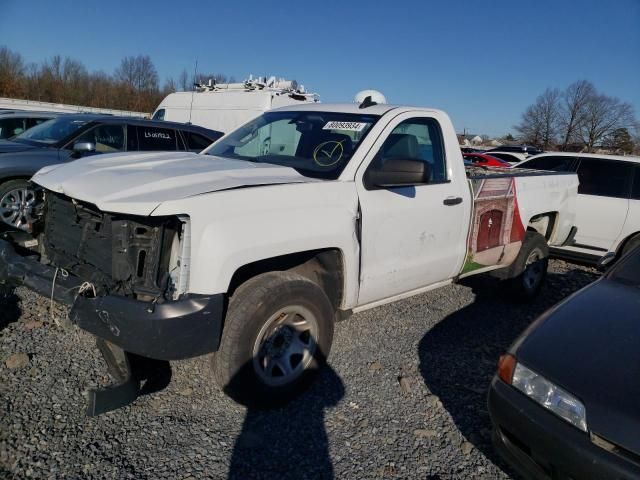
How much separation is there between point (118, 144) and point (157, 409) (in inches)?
195

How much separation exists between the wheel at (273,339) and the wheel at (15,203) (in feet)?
13.7

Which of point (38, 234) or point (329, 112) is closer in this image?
point (38, 234)

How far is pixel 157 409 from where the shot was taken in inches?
115

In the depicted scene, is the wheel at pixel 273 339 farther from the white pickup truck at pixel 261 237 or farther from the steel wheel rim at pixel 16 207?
the steel wheel rim at pixel 16 207

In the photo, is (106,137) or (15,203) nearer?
(15,203)

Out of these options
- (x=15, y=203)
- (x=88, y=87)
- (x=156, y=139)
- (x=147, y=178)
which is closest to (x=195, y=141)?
(x=156, y=139)

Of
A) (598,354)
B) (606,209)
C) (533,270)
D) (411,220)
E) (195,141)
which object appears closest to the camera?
(598,354)

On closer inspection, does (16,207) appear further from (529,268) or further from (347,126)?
(529,268)

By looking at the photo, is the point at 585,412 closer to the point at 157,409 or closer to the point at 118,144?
the point at 157,409

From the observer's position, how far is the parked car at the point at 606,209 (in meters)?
6.77

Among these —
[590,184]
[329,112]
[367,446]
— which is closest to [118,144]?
[329,112]

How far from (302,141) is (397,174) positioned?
0.86 meters

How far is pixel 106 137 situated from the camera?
22.1 feet

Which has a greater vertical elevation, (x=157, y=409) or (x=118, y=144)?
(x=118, y=144)
